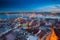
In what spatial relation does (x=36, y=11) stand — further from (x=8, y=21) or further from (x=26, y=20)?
(x=8, y=21)

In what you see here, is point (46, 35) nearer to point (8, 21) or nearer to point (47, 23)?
point (47, 23)

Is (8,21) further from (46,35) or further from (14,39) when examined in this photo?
(46,35)

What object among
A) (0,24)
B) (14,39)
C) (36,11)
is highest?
(36,11)

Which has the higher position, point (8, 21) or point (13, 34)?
point (8, 21)

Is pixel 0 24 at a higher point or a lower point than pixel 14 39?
higher

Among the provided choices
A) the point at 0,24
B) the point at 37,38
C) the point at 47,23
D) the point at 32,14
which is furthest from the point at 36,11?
the point at 0,24

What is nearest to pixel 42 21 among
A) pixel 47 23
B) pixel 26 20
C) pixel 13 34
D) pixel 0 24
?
pixel 47 23

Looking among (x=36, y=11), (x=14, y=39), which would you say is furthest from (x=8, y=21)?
(x=36, y=11)
